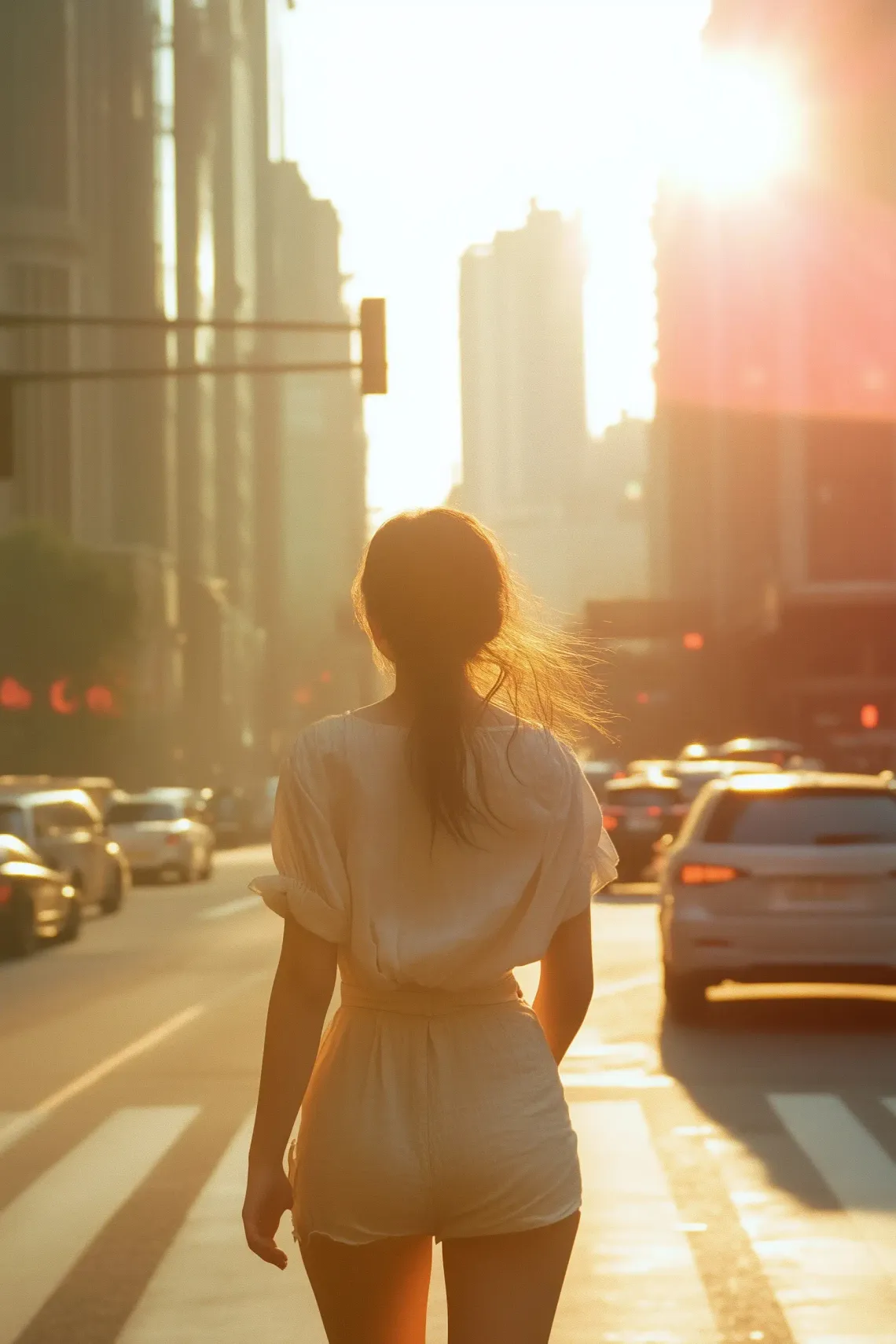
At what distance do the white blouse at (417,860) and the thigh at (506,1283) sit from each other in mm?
381

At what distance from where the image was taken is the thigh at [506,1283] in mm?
3525

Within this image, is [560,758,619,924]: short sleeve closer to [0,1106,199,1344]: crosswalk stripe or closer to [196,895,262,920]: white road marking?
[0,1106,199,1344]: crosswalk stripe

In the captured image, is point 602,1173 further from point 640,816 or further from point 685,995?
point 640,816

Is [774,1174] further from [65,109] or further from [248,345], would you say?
[248,345]

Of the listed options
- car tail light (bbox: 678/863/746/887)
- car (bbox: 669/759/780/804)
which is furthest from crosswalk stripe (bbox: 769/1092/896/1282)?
car (bbox: 669/759/780/804)

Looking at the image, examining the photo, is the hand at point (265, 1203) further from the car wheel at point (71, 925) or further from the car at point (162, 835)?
the car at point (162, 835)

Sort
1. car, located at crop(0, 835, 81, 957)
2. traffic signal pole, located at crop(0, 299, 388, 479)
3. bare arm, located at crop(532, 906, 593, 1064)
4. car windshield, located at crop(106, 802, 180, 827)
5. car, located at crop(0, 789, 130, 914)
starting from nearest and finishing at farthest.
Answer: bare arm, located at crop(532, 906, 593, 1064) → traffic signal pole, located at crop(0, 299, 388, 479) → car, located at crop(0, 835, 81, 957) → car, located at crop(0, 789, 130, 914) → car windshield, located at crop(106, 802, 180, 827)

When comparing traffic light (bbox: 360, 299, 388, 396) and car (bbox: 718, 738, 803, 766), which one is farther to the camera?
car (bbox: 718, 738, 803, 766)

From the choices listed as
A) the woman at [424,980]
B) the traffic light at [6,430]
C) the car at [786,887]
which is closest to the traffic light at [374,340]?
the traffic light at [6,430]

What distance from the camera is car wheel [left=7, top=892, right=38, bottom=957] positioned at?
2389cm

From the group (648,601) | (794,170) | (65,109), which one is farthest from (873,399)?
(65,109)

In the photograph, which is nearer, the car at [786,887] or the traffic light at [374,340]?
the car at [786,887]

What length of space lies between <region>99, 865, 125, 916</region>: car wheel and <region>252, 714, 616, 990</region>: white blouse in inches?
1117

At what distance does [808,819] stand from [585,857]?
12070 millimetres
